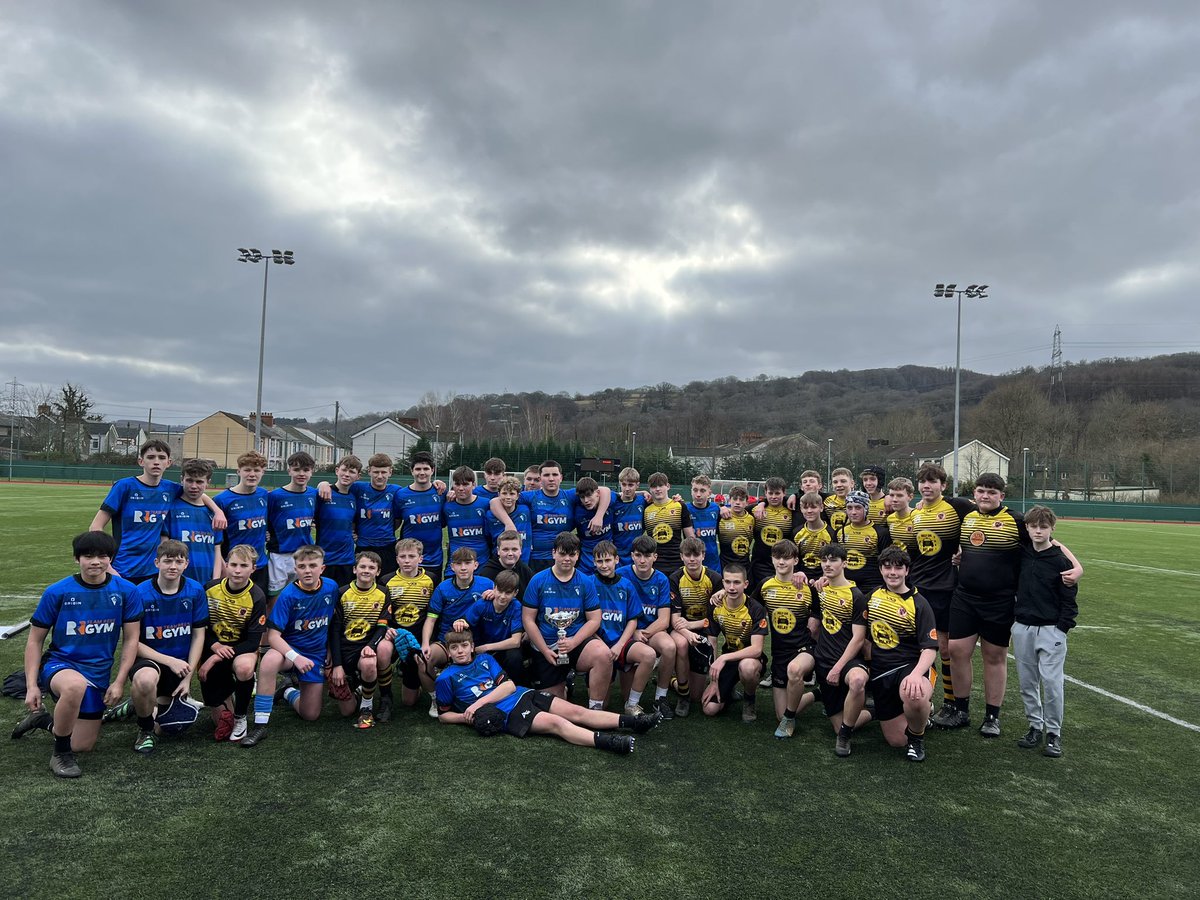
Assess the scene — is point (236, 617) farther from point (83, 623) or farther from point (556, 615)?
point (556, 615)

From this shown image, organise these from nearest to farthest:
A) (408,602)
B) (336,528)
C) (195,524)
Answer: (195,524), (408,602), (336,528)

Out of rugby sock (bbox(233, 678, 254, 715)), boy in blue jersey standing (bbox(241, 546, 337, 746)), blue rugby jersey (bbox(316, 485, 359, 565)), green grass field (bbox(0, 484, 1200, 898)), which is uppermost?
blue rugby jersey (bbox(316, 485, 359, 565))

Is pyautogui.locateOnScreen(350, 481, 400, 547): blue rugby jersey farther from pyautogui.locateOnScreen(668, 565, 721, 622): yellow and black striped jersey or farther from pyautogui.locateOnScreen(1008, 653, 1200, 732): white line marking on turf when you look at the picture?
pyautogui.locateOnScreen(1008, 653, 1200, 732): white line marking on turf

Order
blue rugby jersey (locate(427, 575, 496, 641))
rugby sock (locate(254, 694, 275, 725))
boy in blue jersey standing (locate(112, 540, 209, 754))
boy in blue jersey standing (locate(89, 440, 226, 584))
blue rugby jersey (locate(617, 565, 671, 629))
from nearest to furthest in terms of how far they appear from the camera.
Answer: boy in blue jersey standing (locate(112, 540, 209, 754)), rugby sock (locate(254, 694, 275, 725)), boy in blue jersey standing (locate(89, 440, 226, 584)), blue rugby jersey (locate(427, 575, 496, 641)), blue rugby jersey (locate(617, 565, 671, 629))

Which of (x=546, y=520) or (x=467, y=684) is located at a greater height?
(x=546, y=520)

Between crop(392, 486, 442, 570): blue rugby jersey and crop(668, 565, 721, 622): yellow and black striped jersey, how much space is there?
6.74ft

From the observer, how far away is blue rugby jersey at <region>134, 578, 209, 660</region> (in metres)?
4.30

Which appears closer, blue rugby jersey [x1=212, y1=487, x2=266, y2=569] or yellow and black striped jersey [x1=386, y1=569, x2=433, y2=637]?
yellow and black striped jersey [x1=386, y1=569, x2=433, y2=637]

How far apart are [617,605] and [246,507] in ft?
9.75

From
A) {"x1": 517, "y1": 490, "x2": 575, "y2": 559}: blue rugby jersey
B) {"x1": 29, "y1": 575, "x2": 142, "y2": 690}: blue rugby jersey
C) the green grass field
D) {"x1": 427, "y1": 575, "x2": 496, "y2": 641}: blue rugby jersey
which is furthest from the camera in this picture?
{"x1": 517, "y1": 490, "x2": 575, "y2": 559}: blue rugby jersey

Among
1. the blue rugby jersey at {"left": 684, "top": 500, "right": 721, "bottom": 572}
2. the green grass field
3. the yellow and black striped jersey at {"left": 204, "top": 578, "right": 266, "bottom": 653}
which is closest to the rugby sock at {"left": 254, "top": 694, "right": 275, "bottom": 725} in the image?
the green grass field

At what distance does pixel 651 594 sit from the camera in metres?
5.34

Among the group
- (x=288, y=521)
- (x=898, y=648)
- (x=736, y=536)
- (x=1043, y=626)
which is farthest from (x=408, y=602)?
(x=1043, y=626)

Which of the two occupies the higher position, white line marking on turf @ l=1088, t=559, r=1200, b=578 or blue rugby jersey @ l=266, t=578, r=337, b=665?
blue rugby jersey @ l=266, t=578, r=337, b=665
